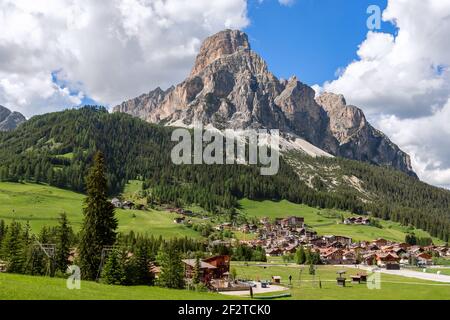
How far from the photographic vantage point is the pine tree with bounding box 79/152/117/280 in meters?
52.6

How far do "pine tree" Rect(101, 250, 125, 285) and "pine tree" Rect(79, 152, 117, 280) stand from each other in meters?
4.54

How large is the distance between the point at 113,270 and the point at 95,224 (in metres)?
7.92

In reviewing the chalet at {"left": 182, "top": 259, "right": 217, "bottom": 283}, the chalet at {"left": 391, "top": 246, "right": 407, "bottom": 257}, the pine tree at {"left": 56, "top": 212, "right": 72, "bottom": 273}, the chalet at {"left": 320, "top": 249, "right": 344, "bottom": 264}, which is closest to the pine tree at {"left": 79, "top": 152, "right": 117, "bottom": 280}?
the pine tree at {"left": 56, "top": 212, "right": 72, "bottom": 273}

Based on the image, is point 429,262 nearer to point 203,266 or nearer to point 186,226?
point 186,226

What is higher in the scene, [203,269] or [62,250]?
[62,250]

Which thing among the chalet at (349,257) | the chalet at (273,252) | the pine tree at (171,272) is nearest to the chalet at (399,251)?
the chalet at (349,257)

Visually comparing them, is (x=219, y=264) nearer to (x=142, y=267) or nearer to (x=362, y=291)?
(x=362, y=291)

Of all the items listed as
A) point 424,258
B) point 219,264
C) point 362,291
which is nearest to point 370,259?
point 424,258

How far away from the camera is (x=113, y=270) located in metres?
48.4

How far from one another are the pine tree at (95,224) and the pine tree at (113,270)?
14.9 ft

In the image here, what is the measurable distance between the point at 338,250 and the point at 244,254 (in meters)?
46.6
